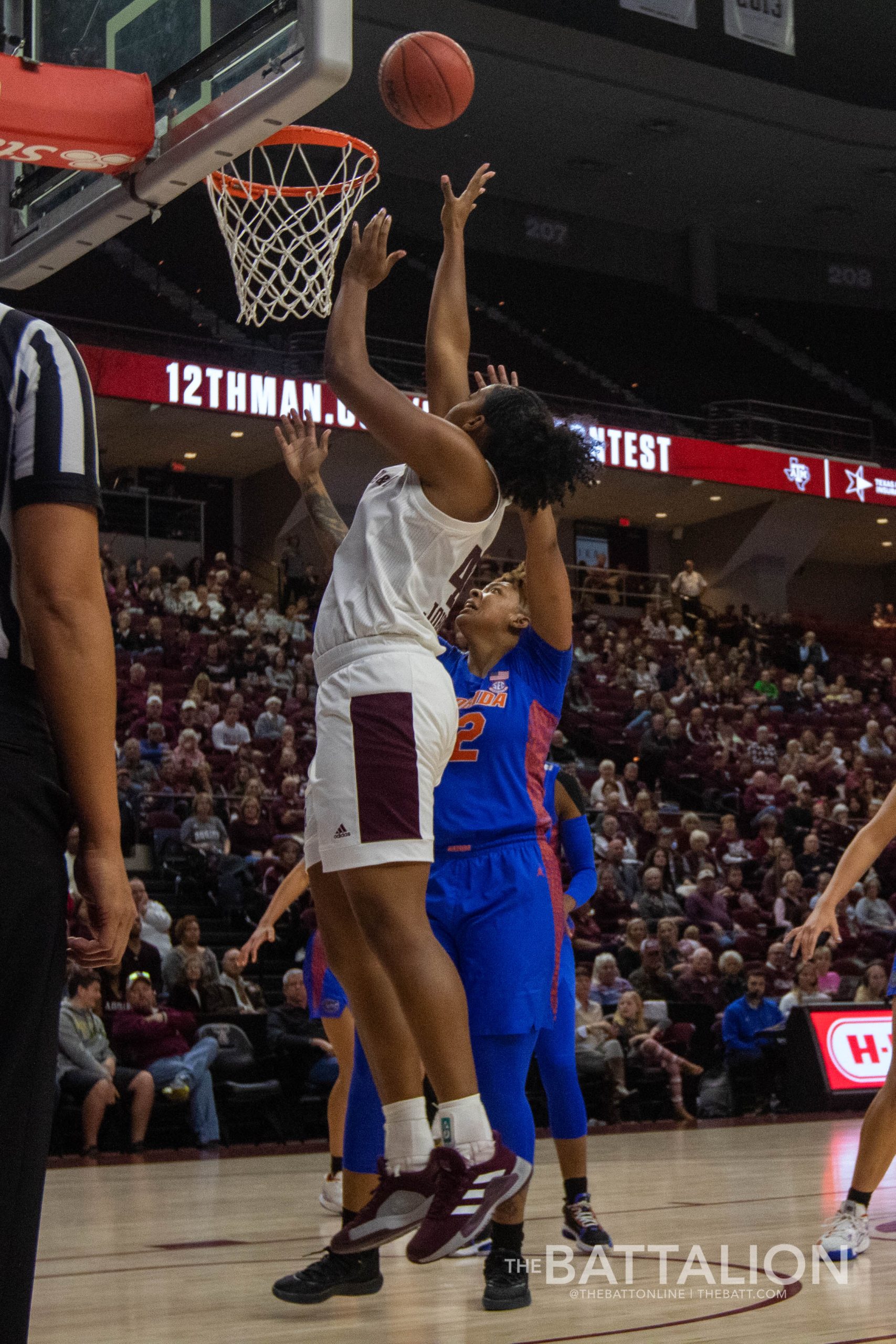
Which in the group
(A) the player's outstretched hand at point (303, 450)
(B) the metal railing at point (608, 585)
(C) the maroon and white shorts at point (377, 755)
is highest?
(B) the metal railing at point (608, 585)

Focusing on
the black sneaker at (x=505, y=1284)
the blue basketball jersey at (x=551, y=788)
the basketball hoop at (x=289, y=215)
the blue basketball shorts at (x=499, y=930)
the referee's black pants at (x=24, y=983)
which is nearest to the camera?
the referee's black pants at (x=24, y=983)

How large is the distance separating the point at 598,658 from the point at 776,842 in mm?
6197

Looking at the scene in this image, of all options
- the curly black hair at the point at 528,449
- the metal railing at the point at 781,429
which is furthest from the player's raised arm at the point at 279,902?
the metal railing at the point at 781,429

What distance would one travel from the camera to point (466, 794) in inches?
168

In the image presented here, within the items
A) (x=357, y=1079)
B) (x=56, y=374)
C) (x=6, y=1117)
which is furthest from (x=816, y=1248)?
(x=56, y=374)

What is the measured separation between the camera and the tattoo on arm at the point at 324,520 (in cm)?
415

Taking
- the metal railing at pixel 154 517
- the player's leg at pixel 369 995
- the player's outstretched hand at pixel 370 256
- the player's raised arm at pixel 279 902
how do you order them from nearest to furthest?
the player's leg at pixel 369 995 < the player's outstretched hand at pixel 370 256 < the player's raised arm at pixel 279 902 < the metal railing at pixel 154 517

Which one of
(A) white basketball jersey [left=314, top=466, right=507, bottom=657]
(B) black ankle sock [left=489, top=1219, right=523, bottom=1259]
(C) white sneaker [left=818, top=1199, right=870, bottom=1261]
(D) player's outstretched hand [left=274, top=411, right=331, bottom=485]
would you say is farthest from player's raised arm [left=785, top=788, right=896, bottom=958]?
A: (D) player's outstretched hand [left=274, top=411, right=331, bottom=485]

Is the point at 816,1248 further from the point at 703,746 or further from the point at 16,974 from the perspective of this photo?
the point at 703,746

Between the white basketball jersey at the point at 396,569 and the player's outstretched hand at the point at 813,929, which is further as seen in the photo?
the player's outstretched hand at the point at 813,929

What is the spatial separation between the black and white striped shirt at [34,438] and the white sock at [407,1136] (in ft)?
5.62

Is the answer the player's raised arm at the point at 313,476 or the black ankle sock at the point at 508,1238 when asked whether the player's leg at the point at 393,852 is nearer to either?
the black ankle sock at the point at 508,1238

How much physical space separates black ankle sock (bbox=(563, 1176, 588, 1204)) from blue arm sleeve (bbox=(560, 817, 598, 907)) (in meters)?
1.04

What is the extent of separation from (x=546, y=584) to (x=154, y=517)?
20244mm
